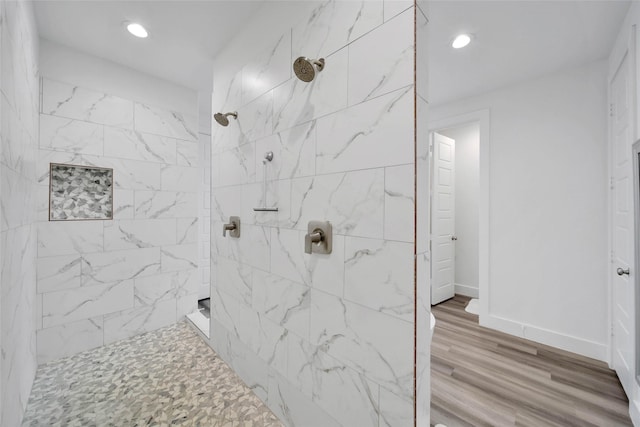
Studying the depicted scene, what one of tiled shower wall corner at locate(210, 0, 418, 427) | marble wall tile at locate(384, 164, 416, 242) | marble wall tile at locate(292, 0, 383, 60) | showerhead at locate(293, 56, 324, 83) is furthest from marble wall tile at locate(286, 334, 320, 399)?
marble wall tile at locate(292, 0, 383, 60)

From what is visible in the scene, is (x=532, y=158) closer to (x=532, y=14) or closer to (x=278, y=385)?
(x=532, y=14)

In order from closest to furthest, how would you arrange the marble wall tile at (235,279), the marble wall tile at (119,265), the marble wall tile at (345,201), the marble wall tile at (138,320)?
the marble wall tile at (345,201) < the marble wall tile at (235,279) < the marble wall tile at (119,265) < the marble wall tile at (138,320)

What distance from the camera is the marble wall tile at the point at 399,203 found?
0.96 meters

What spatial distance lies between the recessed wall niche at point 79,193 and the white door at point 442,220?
3.64 m

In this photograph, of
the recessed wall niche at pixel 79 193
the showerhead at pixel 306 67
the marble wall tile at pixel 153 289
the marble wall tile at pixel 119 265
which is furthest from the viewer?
the marble wall tile at pixel 153 289

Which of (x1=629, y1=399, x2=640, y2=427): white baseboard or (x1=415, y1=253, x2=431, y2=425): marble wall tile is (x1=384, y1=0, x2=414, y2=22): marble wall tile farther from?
(x1=629, y1=399, x2=640, y2=427): white baseboard

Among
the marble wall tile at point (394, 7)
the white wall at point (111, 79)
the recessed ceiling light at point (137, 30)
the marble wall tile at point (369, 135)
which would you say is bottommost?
the marble wall tile at point (369, 135)

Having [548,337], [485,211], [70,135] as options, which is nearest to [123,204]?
[70,135]

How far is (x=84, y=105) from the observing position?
7.38 ft

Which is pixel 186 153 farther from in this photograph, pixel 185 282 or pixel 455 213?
pixel 455 213

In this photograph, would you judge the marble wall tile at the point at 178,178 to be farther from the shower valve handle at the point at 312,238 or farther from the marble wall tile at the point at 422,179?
the marble wall tile at the point at 422,179

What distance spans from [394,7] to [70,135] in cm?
268

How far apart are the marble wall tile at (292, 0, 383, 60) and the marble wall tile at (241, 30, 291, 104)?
90 mm

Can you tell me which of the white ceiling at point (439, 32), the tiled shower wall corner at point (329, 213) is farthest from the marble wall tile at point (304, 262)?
the white ceiling at point (439, 32)
